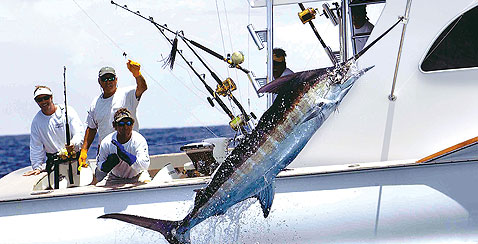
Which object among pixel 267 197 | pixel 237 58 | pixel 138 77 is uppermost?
pixel 138 77

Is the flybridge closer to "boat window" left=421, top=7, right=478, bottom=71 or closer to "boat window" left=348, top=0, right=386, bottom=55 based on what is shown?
"boat window" left=348, top=0, right=386, bottom=55

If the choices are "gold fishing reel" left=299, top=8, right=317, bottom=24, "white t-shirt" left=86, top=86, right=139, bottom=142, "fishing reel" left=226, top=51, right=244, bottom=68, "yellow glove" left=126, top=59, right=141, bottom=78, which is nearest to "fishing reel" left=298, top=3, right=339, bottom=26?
"gold fishing reel" left=299, top=8, right=317, bottom=24

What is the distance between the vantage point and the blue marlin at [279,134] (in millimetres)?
2652

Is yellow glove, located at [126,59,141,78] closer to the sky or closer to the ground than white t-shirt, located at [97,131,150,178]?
closer to the sky

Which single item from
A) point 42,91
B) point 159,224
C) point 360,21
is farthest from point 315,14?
point 42,91

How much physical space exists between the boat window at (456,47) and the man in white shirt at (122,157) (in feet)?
7.30

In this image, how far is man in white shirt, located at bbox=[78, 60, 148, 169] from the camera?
5473mm

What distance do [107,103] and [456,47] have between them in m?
2.96

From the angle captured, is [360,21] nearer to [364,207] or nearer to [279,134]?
[364,207]

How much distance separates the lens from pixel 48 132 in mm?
5844

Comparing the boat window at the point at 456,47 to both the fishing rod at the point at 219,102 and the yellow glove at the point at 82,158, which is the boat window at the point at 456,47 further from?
the yellow glove at the point at 82,158

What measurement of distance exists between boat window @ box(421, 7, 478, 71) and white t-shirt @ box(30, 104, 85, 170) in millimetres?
3236

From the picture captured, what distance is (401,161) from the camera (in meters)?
4.45

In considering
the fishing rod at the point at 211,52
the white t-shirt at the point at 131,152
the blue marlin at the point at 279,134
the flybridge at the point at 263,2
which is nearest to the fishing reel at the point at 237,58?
the fishing rod at the point at 211,52
